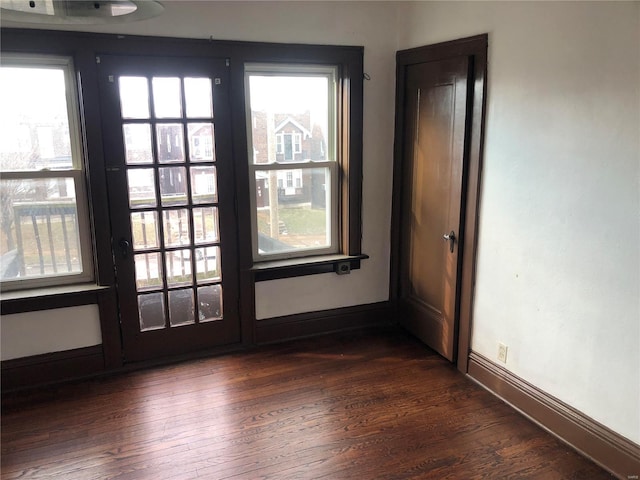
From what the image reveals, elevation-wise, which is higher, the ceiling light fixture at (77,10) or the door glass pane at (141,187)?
the ceiling light fixture at (77,10)

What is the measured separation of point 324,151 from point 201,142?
88cm

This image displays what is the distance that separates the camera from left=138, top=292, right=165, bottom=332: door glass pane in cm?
326

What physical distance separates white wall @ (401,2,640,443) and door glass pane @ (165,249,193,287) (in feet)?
6.11

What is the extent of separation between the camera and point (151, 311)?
328 cm

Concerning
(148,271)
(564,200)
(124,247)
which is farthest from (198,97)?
(564,200)

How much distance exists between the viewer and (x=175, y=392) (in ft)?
9.81

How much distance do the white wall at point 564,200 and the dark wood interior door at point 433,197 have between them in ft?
0.67

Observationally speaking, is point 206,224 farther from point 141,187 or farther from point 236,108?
point 236,108

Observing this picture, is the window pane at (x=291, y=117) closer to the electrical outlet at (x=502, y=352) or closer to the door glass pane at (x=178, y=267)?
the door glass pane at (x=178, y=267)

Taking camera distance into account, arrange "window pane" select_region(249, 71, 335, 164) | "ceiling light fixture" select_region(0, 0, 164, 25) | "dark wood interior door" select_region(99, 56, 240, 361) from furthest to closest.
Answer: "window pane" select_region(249, 71, 335, 164) → "dark wood interior door" select_region(99, 56, 240, 361) → "ceiling light fixture" select_region(0, 0, 164, 25)

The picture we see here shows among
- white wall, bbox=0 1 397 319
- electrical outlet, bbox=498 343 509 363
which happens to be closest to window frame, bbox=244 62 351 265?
white wall, bbox=0 1 397 319

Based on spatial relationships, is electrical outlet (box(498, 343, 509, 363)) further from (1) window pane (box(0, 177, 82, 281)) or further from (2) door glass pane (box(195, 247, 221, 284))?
(1) window pane (box(0, 177, 82, 281))

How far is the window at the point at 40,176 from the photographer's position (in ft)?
9.19

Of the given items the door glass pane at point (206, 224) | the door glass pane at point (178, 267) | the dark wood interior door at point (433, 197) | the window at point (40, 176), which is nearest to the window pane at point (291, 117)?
the door glass pane at point (206, 224)
